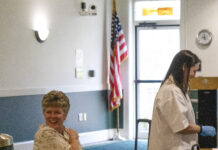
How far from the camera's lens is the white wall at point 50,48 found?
5.68m

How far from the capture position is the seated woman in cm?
171

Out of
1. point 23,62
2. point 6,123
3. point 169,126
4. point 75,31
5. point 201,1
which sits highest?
point 201,1

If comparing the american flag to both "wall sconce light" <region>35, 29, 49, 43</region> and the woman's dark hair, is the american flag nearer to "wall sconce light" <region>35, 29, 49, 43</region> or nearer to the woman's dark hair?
"wall sconce light" <region>35, 29, 49, 43</region>

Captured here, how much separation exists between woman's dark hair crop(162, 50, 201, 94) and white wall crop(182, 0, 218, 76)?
4107mm

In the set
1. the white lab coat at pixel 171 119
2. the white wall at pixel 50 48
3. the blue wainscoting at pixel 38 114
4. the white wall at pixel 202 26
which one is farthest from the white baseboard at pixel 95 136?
the white lab coat at pixel 171 119

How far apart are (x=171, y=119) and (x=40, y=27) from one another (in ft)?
12.7

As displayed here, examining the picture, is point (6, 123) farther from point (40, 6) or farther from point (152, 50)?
point (152, 50)

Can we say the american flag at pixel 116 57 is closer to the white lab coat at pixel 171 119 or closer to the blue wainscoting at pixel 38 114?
the blue wainscoting at pixel 38 114

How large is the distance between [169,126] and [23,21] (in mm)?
3784

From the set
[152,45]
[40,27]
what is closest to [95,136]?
[152,45]

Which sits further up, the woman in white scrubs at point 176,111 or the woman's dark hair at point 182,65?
the woman's dark hair at point 182,65

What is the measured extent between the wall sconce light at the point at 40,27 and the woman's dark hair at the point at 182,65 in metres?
3.70

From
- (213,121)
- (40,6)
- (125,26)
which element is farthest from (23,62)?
(213,121)

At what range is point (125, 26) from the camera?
23.5ft
